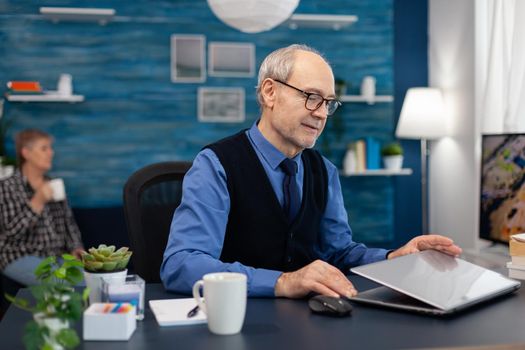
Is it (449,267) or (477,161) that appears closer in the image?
(449,267)

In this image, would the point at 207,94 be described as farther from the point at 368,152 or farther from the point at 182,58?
the point at 368,152

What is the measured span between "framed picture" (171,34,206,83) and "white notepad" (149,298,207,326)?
3602mm

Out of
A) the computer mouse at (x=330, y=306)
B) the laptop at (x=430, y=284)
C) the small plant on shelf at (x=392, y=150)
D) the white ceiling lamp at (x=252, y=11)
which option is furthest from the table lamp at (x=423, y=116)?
the computer mouse at (x=330, y=306)

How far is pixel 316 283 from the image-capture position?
1.39 m

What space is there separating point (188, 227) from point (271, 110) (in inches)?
19.2

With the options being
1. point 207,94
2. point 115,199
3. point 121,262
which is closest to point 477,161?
point 207,94

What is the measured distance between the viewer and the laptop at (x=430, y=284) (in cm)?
127

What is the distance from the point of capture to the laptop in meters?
1.27

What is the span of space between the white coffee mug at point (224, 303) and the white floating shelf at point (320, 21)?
→ 151 inches

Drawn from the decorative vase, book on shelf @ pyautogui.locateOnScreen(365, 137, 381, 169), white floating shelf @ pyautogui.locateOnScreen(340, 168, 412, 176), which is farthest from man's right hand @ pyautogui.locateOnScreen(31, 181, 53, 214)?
the decorative vase

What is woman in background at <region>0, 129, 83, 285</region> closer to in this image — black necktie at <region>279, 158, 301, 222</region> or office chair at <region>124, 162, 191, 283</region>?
office chair at <region>124, 162, 191, 283</region>

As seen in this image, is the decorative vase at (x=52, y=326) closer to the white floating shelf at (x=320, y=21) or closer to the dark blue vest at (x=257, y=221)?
the dark blue vest at (x=257, y=221)

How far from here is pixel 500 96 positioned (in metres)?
4.16

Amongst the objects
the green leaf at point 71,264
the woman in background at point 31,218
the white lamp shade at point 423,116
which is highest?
the white lamp shade at point 423,116
